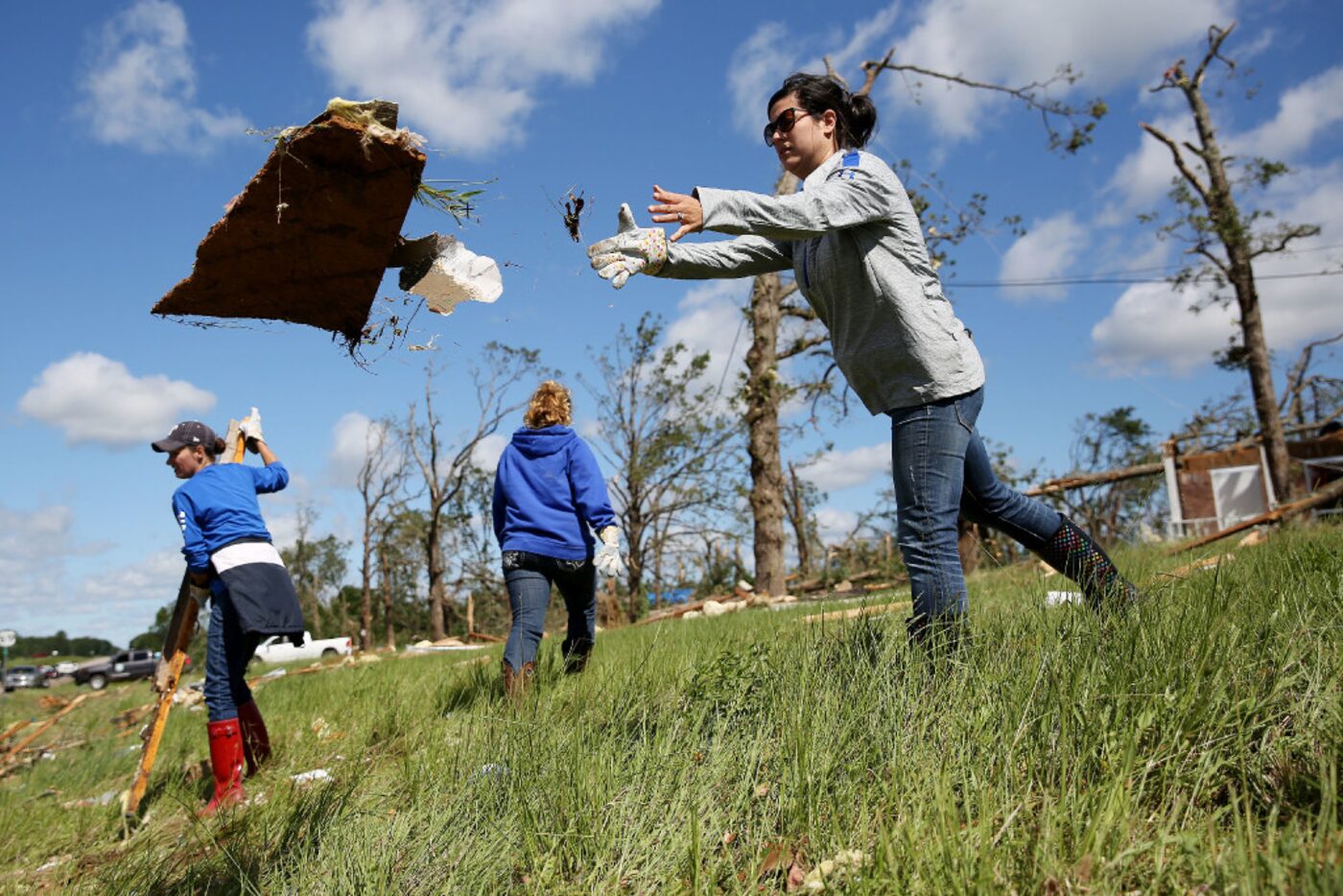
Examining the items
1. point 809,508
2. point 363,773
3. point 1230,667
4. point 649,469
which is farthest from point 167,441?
point 809,508

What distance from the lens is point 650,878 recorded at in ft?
5.98

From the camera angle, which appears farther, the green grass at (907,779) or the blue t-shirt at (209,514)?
the blue t-shirt at (209,514)

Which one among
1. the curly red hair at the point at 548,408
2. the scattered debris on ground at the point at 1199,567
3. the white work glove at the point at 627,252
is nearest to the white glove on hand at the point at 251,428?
the curly red hair at the point at 548,408

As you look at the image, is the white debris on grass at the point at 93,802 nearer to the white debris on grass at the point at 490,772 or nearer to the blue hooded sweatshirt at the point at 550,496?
the blue hooded sweatshirt at the point at 550,496

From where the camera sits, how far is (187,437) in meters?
4.42

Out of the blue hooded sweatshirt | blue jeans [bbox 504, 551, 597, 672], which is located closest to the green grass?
blue jeans [bbox 504, 551, 597, 672]

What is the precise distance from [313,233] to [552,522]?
2.31 meters

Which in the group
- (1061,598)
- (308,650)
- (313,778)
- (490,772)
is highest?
(1061,598)

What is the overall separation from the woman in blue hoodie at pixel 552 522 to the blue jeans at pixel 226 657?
49.8 inches

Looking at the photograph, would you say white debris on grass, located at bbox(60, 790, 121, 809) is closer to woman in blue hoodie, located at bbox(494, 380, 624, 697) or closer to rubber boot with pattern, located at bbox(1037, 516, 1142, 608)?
woman in blue hoodie, located at bbox(494, 380, 624, 697)

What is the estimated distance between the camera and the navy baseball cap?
4324 mm

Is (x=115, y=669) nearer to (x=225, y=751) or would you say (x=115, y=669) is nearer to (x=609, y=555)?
(x=225, y=751)

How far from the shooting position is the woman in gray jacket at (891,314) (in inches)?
105

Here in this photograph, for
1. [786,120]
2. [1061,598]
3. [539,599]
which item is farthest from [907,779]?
[539,599]
